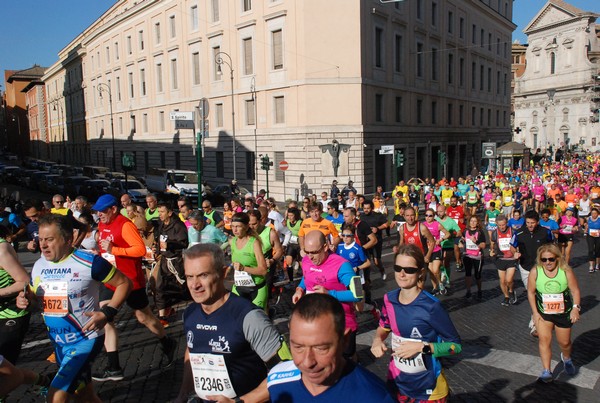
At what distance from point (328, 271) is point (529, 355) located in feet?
11.1

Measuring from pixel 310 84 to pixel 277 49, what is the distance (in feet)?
12.2

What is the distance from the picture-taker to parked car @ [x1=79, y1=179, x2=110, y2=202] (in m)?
30.0

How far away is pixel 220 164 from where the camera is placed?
39844 mm

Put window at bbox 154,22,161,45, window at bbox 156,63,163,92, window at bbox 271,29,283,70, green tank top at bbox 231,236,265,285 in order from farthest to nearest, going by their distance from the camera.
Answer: window at bbox 156,63,163,92 < window at bbox 154,22,161,45 < window at bbox 271,29,283,70 < green tank top at bbox 231,236,265,285

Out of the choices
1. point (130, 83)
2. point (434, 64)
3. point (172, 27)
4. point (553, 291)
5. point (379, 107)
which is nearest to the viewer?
point (553, 291)

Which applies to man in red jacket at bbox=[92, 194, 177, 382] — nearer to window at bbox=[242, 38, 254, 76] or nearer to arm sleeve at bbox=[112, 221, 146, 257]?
arm sleeve at bbox=[112, 221, 146, 257]

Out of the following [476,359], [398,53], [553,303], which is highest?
[398,53]

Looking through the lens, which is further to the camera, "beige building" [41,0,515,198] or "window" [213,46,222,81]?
"window" [213,46,222,81]

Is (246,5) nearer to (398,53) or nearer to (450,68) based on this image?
(398,53)

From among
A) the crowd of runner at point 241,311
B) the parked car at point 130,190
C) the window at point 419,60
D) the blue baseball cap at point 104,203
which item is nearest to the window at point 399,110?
the window at point 419,60

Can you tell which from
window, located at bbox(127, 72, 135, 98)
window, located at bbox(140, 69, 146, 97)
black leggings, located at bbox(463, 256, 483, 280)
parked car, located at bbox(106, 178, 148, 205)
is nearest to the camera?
black leggings, located at bbox(463, 256, 483, 280)

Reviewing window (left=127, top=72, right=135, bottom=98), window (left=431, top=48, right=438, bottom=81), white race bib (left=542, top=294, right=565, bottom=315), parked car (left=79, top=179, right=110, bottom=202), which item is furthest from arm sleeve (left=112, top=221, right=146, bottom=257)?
window (left=127, top=72, right=135, bottom=98)

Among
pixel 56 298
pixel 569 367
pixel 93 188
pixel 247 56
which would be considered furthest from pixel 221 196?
pixel 56 298

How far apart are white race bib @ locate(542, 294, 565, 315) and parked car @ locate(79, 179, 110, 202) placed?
27401mm
